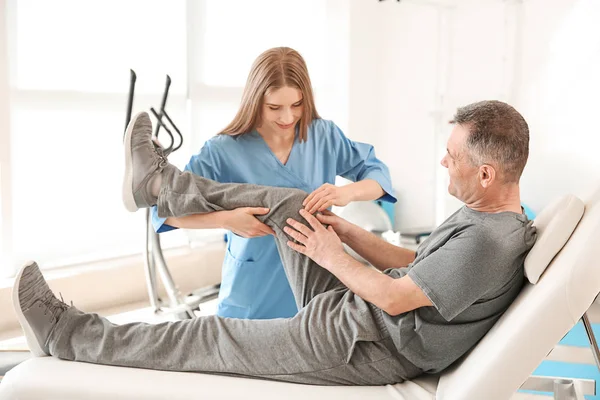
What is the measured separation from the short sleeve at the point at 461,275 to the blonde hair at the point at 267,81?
2.34ft

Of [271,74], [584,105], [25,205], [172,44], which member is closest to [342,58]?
[172,44]

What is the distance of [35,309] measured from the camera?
1.75 meters

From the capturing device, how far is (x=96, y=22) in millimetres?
3400

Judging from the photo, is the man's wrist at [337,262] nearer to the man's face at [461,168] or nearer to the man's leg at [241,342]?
the man's leg at [241,342]

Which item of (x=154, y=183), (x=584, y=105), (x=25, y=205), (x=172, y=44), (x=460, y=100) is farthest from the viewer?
(x=460, y=100)

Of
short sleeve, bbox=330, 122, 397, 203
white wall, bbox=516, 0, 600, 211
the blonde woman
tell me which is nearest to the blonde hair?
the blonde woman

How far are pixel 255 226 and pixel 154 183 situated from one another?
1.05ft

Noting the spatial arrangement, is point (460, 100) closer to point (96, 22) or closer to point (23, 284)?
point (96, 22)

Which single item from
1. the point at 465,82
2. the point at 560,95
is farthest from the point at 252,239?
the point at 465,82

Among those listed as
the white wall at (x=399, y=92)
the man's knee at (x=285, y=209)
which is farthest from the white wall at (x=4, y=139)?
the white wall at (x=399, y=92)

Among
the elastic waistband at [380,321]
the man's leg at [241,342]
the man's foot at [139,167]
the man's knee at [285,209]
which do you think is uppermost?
the man's foot at [139,167]

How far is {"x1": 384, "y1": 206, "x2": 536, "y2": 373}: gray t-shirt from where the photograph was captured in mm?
1524

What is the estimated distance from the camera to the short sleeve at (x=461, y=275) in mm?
1519

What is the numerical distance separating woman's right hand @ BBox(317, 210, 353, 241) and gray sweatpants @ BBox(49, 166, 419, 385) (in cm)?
9
